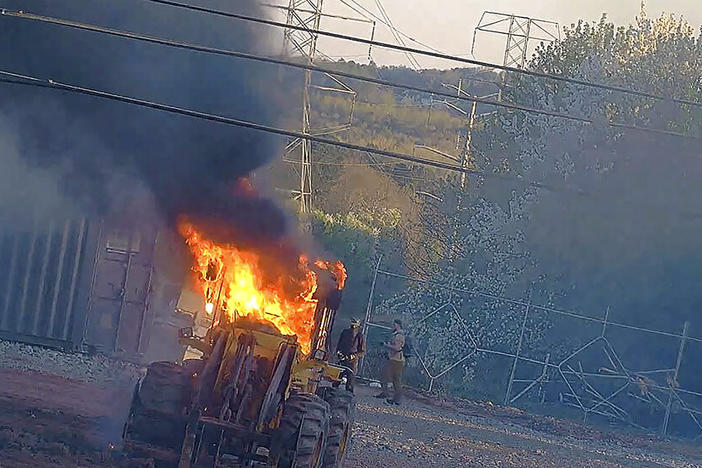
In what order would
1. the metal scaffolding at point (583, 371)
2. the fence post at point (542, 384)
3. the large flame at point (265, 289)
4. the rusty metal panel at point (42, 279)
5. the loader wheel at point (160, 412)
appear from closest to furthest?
the loader wheel at point (160, 412), the large flame at point (265, 289), the rusty metal panel at point (42, 279), the metal scaffolding at point (583, 371), the fence post at point (542, 384)

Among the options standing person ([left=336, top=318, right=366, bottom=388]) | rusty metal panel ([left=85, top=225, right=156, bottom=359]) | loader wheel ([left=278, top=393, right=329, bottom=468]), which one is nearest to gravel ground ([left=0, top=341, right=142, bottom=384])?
rusty metal panel ([left=85, top=225, right=156, bottom=359])

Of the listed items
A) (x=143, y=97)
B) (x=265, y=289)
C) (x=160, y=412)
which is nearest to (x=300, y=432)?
(x=160, y=412)

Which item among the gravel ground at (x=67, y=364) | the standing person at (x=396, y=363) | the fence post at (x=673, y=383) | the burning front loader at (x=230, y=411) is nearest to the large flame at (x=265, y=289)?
the burning front loader at (x=230, y=411)

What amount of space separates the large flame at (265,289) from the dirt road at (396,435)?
2.01m

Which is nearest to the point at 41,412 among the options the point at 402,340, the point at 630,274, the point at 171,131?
the point at 171,131

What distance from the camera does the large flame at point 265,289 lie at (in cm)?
1239

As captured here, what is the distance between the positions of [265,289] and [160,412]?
3034 mm

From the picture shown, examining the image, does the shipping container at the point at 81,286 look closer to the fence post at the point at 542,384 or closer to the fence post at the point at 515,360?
the fence post at the point at 515,360

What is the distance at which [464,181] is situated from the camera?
31.0 m

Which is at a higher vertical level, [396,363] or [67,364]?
[396,363]

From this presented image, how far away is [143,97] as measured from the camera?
16391mm

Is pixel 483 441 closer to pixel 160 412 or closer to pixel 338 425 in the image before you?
pixel 338 425

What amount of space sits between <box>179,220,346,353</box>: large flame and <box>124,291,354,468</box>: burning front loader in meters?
1.77

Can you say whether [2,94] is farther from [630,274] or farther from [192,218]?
[630,274]
